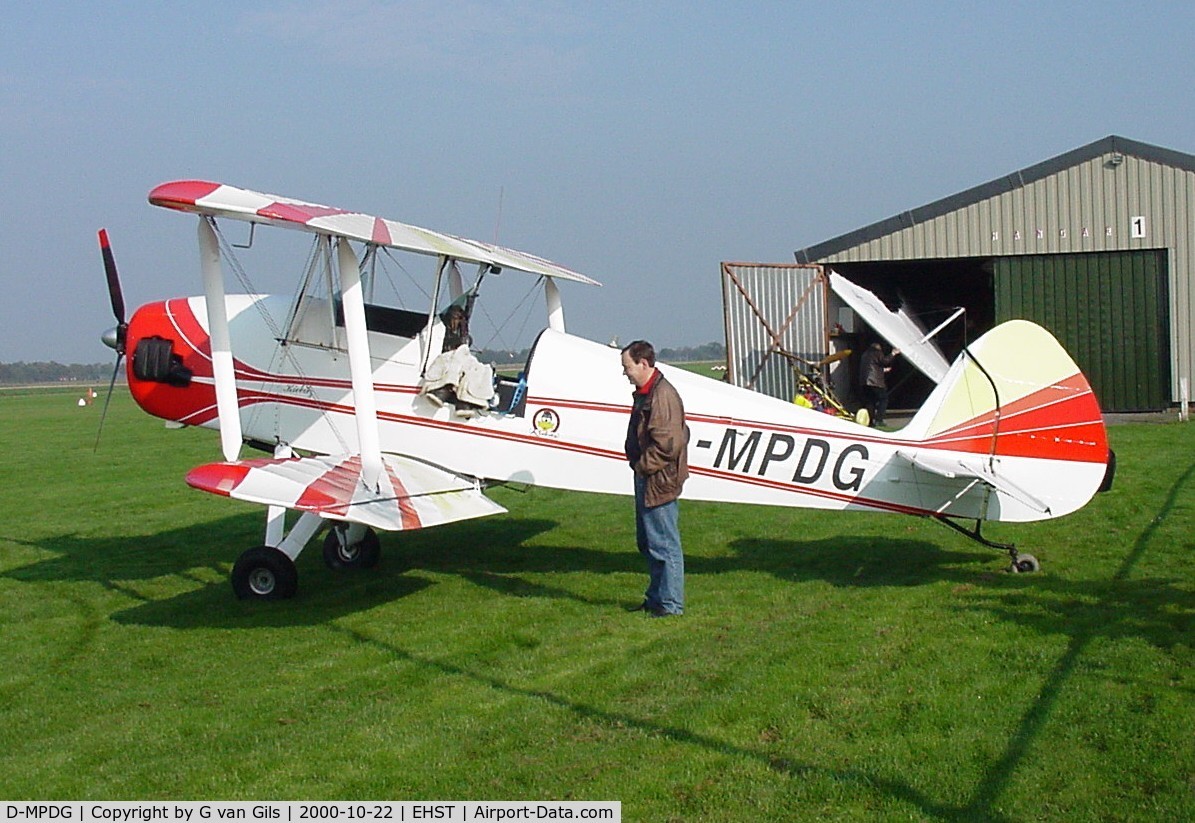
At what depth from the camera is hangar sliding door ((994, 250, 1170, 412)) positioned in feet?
58.1

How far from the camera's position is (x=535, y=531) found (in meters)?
10.6

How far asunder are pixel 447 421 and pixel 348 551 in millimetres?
1675

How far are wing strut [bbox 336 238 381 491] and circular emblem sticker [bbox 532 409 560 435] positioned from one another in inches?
48.0

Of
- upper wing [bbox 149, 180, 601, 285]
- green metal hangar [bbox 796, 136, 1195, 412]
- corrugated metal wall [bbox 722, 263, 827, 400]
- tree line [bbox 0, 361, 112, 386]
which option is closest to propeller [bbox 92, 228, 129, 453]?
upper wing [bbox 149, 180, 601, 285]

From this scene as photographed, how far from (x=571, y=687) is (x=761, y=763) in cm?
137

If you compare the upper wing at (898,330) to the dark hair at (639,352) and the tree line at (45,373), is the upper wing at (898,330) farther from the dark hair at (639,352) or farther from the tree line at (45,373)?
the tree line at (45,373)

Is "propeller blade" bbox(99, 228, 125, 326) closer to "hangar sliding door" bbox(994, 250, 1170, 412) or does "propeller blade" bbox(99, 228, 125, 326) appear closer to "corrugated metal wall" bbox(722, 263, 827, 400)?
"corrugated metal wall" bbox(722, 263, 827, 400)

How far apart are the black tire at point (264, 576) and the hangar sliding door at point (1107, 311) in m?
14.1

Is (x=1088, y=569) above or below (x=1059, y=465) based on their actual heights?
below

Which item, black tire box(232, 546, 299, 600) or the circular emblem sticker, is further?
the circular emblem sticker

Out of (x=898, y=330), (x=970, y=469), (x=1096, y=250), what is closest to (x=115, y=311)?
(x=970, y=469)

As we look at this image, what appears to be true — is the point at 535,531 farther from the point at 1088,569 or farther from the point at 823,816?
the point at 823,816

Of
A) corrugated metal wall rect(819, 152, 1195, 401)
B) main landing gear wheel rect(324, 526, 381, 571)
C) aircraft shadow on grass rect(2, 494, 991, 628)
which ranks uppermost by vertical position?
corrugated metal wall rect(819, 152, 1195, 401)

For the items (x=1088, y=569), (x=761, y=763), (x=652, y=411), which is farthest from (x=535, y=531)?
(x=761, y=763)
